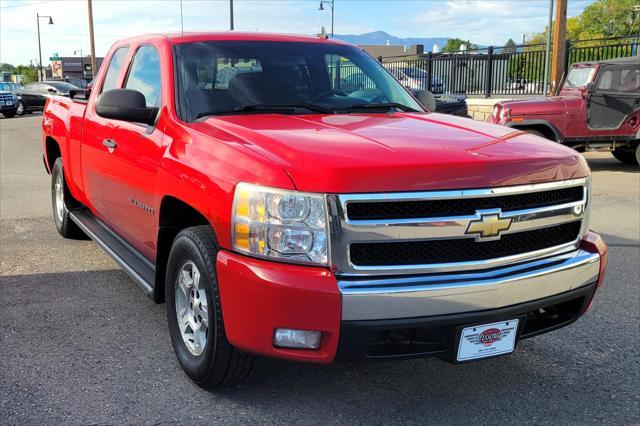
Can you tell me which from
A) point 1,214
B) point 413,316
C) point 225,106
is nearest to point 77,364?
point 225,106

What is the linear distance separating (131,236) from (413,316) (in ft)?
7.91

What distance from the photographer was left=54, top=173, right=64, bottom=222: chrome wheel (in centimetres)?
631

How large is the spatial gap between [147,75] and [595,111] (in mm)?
10111

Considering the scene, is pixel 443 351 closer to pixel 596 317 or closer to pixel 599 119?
pixel 596 317

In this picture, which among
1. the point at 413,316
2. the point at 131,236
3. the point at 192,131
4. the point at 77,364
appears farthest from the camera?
the point at 131,236

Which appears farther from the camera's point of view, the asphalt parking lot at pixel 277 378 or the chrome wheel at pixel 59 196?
the chrome wheel at pixel 59 196

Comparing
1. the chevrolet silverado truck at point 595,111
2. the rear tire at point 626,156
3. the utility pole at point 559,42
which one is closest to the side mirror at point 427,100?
the chevrolet silverado truck at point 595,111

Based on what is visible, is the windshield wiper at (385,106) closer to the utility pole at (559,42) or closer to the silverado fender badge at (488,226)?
the silverado fender badge at (488,226)

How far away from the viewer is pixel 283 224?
2.68 metres

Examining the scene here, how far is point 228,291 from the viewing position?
280 centimetres

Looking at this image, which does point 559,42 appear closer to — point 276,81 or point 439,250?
point 276,81

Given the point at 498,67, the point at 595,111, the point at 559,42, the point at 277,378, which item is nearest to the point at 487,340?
the point at 277,378

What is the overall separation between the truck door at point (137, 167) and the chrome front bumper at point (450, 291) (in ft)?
5.12

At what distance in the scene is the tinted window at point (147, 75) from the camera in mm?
4129
